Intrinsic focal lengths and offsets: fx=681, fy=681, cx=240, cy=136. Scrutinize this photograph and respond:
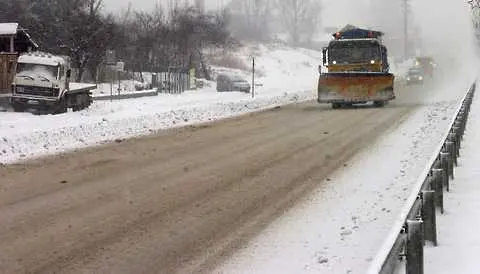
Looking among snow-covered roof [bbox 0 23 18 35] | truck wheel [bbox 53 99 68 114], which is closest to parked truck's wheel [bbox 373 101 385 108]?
truck wheel [bbox 53 99 68 114]

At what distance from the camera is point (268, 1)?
149125 mm

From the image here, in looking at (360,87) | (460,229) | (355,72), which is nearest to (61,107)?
(355,72)

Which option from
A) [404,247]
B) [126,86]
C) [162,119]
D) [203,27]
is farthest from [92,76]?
[404,247]

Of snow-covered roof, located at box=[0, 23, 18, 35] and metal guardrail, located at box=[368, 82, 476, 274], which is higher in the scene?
snow-covered roof, located at box=[0, 23, 18, 35]

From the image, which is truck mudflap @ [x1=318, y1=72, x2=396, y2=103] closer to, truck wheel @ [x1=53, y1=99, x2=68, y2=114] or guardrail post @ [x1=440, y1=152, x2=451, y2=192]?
truck wheel @ [x1=53, y1=99, x2=68, y2=114]

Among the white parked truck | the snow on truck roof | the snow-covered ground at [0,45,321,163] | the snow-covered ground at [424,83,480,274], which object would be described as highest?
the snow on truck roof

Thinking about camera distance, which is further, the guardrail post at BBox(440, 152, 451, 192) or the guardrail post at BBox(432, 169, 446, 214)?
the guardrail post at BBox(440, 152, 451, 192)

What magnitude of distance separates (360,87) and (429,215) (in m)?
23.2

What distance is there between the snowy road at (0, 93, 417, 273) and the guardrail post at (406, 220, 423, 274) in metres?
2.21

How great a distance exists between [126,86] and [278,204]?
123 ft

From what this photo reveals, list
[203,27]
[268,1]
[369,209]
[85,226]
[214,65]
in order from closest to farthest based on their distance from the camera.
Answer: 1. [85,226]
2. [369,209]
3. [203,27]
4. [214,65]
5. [268,1]

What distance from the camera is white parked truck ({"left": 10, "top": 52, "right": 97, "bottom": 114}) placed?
96.2 feet

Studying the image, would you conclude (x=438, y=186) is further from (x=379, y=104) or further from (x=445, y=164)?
(x=379, y=104)

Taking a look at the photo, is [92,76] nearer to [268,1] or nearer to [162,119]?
[162,119]
